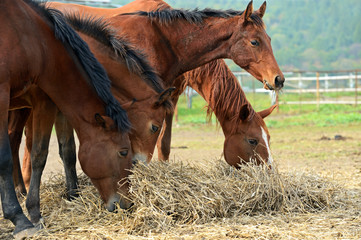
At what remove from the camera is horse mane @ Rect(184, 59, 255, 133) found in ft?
17.7

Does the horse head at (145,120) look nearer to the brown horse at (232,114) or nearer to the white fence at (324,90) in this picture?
the brown horse at (232,114)

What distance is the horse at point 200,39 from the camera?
189 inches

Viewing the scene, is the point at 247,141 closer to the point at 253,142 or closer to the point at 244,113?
the point at 253,142

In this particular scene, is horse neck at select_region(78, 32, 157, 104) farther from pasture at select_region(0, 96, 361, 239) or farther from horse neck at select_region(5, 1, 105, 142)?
pasture at select_region(0, 96, 361, 239)

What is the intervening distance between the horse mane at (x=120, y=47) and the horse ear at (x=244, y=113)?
1216mm

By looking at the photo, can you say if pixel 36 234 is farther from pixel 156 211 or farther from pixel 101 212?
pixel 156 211

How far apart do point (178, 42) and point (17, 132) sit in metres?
2.04

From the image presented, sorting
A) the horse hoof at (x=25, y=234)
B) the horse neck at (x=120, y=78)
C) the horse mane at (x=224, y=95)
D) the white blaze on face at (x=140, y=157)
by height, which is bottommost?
the horse hoof at (x=25, y=234)

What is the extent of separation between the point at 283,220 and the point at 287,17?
97.1 metres

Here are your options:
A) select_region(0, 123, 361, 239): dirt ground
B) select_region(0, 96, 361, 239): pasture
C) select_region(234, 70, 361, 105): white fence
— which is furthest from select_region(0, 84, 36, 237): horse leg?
select_region(234, 70, 361, 105): white fence

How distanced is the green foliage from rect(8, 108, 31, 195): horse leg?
56.5 metres

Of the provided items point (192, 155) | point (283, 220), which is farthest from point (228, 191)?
point (192, 155)

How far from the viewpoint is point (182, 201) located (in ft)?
12.4

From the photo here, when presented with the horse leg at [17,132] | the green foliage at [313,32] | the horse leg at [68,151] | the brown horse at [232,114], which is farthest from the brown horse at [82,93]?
the green foliage at [313,32]
